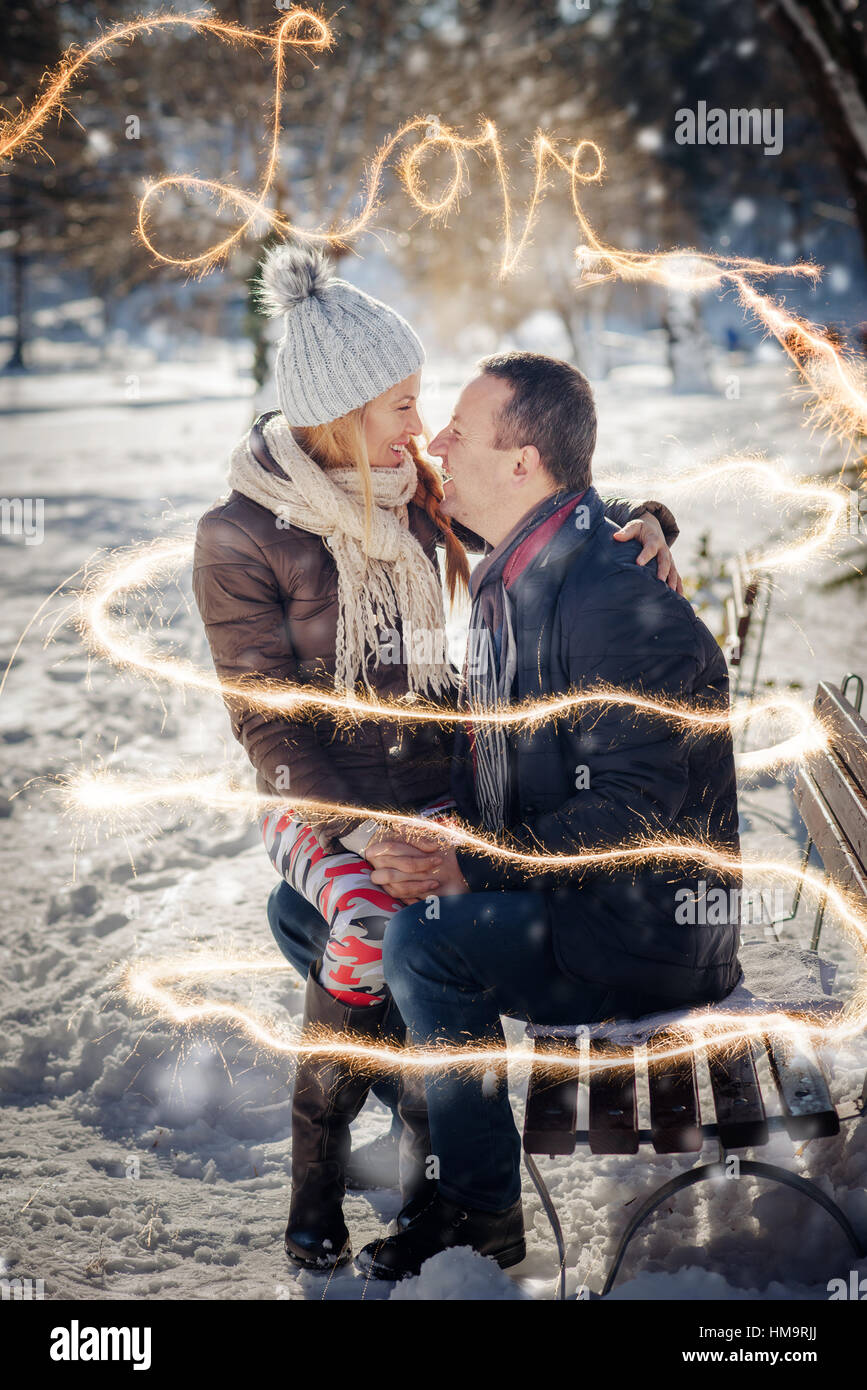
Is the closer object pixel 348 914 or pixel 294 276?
pixel 348 914

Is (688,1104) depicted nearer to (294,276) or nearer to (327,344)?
(327,344)

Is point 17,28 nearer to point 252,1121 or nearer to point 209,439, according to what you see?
point 209,439

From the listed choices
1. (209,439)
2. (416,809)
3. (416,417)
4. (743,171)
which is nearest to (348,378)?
(416,417)

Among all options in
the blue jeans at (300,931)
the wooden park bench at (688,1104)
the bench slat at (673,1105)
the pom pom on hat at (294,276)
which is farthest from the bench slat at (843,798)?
the pom pom on hat at (294,276)

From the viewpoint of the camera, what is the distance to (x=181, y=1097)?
12.1 ft

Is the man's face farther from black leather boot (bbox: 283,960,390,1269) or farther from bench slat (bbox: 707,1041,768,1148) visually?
bench slat (bbox: 707,1041,768,1148)

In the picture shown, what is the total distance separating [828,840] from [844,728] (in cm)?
35

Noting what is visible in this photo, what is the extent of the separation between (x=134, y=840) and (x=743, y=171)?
28171 millimetres

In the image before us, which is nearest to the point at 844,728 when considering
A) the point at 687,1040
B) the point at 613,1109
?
the point at 687,1040

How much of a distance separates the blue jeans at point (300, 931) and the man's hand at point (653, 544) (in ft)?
4.57

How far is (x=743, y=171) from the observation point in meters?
28.0

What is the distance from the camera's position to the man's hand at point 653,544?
2951 millimetres

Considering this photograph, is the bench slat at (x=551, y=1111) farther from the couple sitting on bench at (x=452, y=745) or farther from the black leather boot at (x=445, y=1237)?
the black leather boot at (x=445, y=1237)

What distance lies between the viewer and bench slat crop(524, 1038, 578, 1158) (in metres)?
2.59
